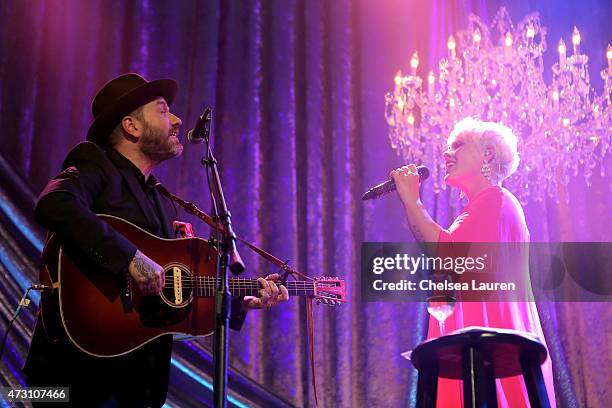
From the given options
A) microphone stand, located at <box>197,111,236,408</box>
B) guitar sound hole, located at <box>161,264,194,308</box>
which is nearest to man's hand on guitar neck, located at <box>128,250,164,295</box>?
guitar sound hole, located at <box>161,264,194,308</box>

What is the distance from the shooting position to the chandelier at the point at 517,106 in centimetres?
474

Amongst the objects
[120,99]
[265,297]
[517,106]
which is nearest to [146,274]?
[265,297]

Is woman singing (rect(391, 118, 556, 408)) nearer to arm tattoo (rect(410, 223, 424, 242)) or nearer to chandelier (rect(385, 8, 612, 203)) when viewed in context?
arm tattoo (rect(410, 223, 424, 242))

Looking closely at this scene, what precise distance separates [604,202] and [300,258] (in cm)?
226

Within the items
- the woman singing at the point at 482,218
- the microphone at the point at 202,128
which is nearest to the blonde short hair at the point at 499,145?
the woman singing at the point at 482,218

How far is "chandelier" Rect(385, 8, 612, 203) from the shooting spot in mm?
4742

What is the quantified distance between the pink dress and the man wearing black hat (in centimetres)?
100

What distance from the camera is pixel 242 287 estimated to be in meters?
2.96

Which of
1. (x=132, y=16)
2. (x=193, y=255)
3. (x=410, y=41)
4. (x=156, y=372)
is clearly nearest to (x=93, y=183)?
(x=193, y=255)

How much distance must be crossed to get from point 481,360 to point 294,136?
2.89 metres

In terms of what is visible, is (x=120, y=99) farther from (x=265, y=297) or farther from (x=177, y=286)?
(x=265, y=297)

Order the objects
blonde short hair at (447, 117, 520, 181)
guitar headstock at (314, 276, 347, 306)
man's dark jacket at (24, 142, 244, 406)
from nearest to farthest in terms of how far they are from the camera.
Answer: man's dark jacket at (24, 142, 244, 406), guitar headstock at (314, 276, 347, 306), blonde short hair at (447, 117, 520, 181)

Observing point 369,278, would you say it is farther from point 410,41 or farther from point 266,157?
point 410,41

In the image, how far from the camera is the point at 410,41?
533 cm
